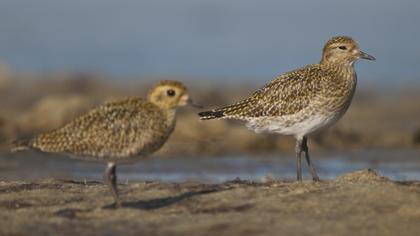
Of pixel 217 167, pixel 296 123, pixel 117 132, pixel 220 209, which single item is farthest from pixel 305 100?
pixel 217 167

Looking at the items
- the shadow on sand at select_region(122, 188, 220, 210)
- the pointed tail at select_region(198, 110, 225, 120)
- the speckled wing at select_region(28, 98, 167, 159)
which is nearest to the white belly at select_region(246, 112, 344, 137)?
the pointed tail at select_region(198, 110, 225, 120)

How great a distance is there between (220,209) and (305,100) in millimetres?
3486

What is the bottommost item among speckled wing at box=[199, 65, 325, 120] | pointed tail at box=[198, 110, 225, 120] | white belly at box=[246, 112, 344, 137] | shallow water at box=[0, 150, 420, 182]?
shallow water at box=[0, 150, 420, 182]

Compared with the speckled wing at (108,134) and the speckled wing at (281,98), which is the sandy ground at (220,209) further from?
the speckled wing at (281,98)

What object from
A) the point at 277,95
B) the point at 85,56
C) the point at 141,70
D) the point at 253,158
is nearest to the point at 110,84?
the point at 141,70

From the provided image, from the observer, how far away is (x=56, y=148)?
36.4 ft

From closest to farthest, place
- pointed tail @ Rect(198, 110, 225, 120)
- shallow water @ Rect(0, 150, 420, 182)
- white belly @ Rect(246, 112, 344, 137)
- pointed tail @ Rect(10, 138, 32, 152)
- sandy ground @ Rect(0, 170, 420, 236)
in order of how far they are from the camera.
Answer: sandy ground @ Rect(0, 170, 420, 236), pointed tail @ Rect(10, 138, 32, 152), white belly @ Rect(246, 112, 344, 137), pointed tail @ Rect(198, 110, 225, 120), shallow water @ Rect(0, 150, 420, 182)

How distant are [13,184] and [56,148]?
7.81 feet

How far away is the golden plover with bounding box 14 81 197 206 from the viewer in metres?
11.0

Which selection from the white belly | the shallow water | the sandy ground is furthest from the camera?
the shallow water

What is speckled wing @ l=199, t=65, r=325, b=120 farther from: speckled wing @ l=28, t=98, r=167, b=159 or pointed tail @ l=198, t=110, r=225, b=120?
speckled wing @ l=28, t=98, r=167, b=159

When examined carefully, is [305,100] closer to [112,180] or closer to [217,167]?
[112,180]

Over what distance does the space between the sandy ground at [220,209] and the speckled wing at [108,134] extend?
2.06 feet

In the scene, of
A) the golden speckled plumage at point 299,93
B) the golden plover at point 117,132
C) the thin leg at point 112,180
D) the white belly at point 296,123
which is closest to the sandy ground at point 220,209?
the thin leg at point 112,180
